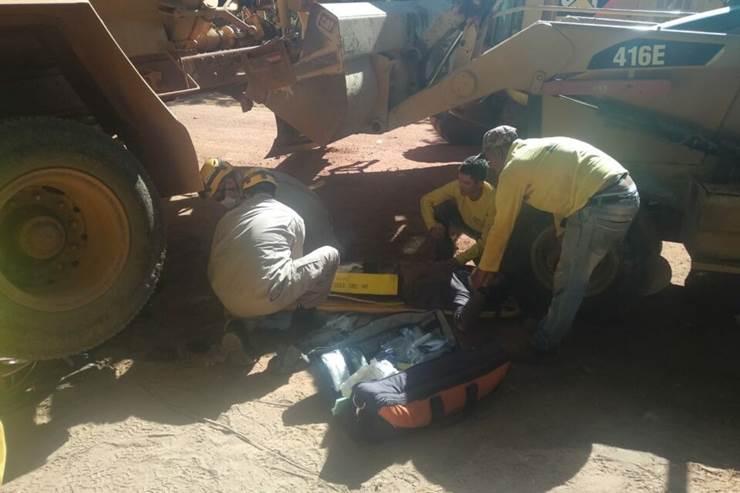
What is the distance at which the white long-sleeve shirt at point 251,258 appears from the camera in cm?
349

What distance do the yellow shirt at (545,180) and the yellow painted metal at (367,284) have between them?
972mm

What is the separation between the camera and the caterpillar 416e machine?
288cm

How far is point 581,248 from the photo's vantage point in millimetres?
3352

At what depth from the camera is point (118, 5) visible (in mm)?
3928

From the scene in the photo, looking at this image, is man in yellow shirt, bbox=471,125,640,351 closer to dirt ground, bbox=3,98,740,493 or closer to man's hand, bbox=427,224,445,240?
dirt ground, bbox=3,98,740,493

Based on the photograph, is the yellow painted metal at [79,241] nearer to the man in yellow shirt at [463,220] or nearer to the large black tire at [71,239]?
the large black tire at [71,239]

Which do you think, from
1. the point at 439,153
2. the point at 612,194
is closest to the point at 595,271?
the point at 612,194

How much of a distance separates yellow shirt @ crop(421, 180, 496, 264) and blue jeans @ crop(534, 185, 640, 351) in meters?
0.83

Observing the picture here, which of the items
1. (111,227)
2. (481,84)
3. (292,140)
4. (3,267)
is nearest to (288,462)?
(111,227)

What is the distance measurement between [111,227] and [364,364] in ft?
5.12

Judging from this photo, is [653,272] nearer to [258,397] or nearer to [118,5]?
[258,397]

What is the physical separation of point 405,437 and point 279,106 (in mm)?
3460

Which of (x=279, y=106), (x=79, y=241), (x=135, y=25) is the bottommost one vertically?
(x=79, y=241)

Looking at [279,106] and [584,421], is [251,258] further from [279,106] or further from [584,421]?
[279,106]
